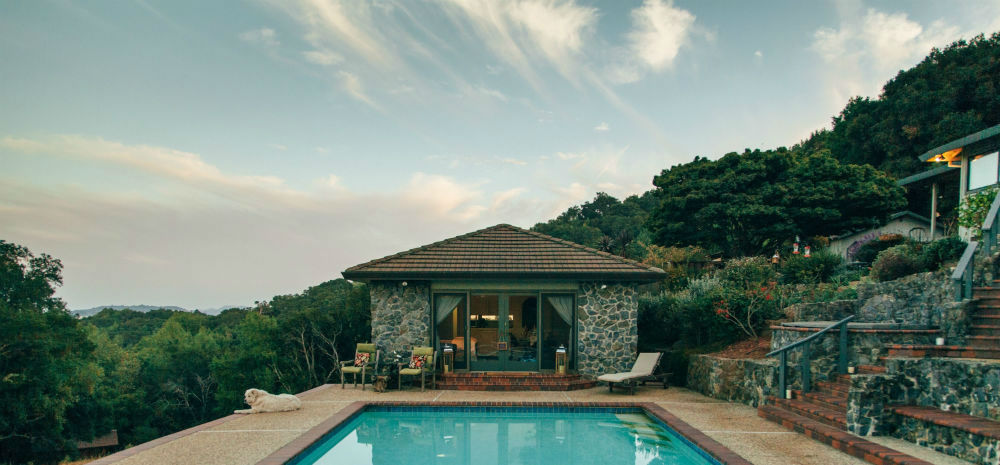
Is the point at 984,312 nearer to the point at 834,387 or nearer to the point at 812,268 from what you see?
the point at 834,387

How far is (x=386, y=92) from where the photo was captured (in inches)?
683

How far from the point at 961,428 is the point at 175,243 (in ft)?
78.7

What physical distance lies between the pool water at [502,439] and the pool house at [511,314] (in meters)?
2.52

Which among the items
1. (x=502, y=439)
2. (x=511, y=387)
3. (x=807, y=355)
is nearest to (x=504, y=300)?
(x=511, y=387)

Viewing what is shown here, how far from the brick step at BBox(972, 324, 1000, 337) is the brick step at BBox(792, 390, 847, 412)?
2053mm

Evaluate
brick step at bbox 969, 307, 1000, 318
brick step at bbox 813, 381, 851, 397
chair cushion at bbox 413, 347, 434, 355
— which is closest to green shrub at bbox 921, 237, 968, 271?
brick step at bbox 969, 307, 1000, 318

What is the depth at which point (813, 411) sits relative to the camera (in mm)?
7777

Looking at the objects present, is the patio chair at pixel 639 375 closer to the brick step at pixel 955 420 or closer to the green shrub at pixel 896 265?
the green shrub at pixel 896 265

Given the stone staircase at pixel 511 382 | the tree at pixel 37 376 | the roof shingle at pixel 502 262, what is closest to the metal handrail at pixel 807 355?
the roof shingle at pixel 502 262

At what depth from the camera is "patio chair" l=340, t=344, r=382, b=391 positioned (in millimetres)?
11727

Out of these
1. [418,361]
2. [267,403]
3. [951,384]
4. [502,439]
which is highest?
[951,384]

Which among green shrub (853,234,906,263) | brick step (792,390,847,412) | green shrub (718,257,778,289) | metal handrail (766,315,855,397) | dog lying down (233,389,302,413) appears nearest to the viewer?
brick step (792,390,847,412)

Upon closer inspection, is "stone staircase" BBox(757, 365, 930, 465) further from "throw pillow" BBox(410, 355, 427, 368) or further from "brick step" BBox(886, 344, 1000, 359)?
"throw pillow" BBox(410, 355, 427, 368)

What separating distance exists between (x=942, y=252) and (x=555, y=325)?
7.90 m
